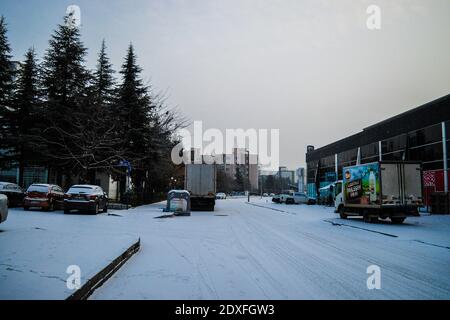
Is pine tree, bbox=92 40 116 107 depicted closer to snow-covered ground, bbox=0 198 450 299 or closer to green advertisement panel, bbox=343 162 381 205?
green advertisement panel, bbox=343 162 381 205

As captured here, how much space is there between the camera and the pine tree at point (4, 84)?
32.8 m

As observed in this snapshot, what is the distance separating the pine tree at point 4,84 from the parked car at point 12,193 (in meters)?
12.4

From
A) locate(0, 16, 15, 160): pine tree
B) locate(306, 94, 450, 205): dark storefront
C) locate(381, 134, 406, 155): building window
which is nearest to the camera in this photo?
locate(306, 94, 450, 205): dark storefront

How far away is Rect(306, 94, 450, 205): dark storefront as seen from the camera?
2939 centimetres

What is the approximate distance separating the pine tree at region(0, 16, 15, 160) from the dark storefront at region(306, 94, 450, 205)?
39.5 m

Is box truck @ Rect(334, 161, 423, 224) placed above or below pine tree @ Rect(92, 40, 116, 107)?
below

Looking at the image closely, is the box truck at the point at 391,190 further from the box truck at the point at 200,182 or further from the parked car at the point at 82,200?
the parked car at the point at 82,200

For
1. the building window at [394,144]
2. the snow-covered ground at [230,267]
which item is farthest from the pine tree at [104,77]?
the building window at [394,144]

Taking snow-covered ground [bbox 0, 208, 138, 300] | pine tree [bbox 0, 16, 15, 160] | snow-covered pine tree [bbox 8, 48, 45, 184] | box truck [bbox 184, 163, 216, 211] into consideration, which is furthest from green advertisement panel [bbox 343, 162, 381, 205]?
pine tree [bbox 0, 16, 15, 160]

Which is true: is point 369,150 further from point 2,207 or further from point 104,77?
point 2,207

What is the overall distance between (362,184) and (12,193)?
71.5ft
